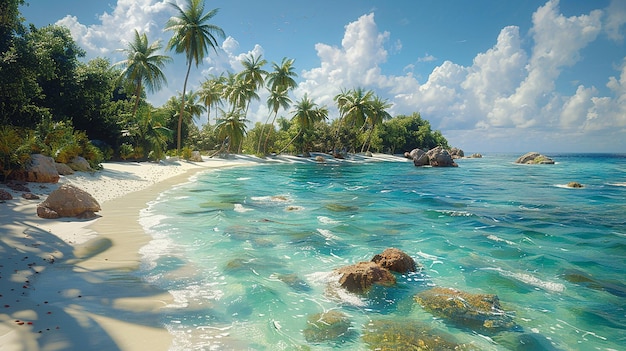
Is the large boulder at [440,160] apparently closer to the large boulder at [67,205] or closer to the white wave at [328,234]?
the white wave at [328,234]

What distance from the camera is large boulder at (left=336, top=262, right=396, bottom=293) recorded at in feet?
21.4

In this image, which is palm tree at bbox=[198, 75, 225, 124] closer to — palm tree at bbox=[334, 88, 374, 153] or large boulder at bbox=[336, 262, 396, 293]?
palm tree at bbox=[334, 88, 374, 153]

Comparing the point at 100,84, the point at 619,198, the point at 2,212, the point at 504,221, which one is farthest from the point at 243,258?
the point at 100,84

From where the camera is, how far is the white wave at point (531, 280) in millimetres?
7162

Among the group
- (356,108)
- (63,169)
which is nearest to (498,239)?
(63,169)

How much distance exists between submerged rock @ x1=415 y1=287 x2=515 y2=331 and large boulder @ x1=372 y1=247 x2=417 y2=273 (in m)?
1.13

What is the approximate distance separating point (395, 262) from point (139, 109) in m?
34.7

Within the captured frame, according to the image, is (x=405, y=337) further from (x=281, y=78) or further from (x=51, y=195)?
(x=281, y=78)

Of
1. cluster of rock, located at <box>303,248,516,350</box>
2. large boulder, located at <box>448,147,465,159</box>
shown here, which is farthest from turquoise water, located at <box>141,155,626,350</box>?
large boulder, located at <box>448,147,465,159</box>

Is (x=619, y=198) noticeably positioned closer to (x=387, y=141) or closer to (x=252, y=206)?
(x=252, y=206)

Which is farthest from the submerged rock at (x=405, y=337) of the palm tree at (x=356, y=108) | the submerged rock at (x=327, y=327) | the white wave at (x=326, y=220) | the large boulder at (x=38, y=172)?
the palm tree at (x=356, y=108)

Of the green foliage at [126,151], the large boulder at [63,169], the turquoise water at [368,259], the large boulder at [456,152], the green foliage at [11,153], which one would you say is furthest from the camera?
the large boulder at [456,152]

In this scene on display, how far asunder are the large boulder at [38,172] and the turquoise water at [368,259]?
461cm

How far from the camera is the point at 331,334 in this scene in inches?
195
